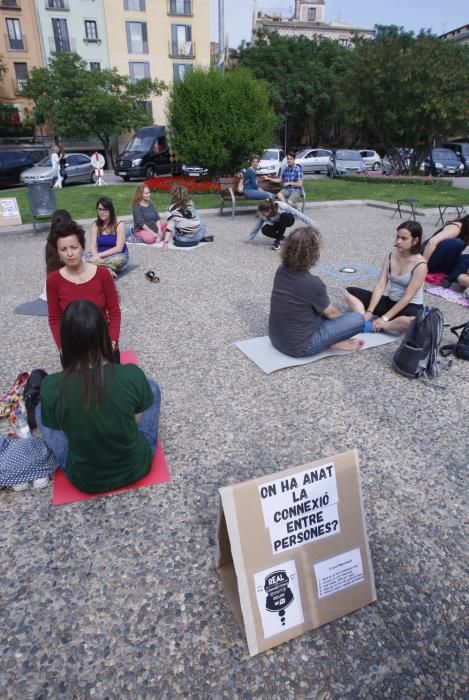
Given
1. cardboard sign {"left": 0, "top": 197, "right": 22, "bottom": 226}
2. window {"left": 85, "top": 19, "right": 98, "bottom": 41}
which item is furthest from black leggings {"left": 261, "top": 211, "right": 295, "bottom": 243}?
window {"left": 85, "top": 19, "right": 98, "bottom": 41}

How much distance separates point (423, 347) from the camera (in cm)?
384

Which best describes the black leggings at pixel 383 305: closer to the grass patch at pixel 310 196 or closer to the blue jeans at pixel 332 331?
the blue jeans at pixel 332 331

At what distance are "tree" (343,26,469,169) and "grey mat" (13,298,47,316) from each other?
20.1 m

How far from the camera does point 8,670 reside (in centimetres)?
178

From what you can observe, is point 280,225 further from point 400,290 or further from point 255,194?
point 400,290

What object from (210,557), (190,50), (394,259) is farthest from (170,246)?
(190,50)

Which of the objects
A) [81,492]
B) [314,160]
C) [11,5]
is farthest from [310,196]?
[11,5]

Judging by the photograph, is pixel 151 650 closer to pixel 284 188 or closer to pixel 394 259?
pixel 394 259

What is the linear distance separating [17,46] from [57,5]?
4.48 m

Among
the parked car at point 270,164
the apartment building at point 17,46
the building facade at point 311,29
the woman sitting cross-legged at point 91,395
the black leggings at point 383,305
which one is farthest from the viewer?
the building facade at point 311,29

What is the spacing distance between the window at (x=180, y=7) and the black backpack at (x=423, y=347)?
136 ft

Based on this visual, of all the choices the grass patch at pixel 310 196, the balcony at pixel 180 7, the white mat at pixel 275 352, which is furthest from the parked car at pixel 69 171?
the balcony at pixel 180 7

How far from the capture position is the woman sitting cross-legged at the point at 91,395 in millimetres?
2141

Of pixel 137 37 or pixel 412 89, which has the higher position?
pixel 137 37
